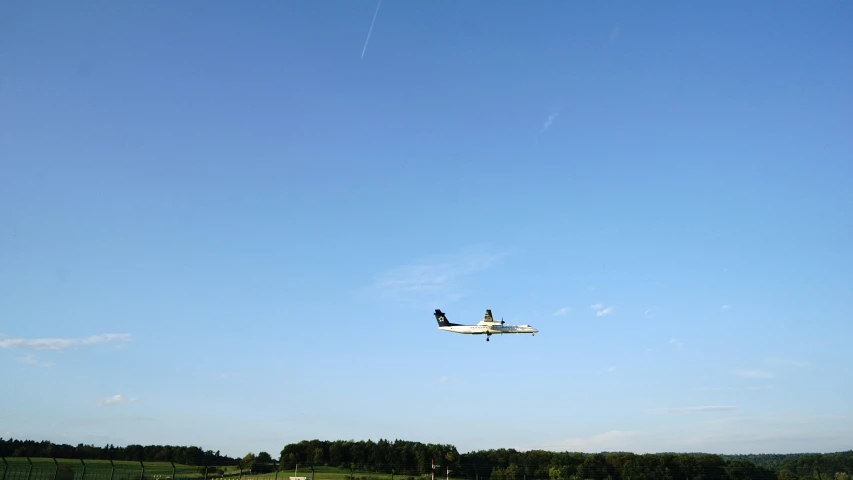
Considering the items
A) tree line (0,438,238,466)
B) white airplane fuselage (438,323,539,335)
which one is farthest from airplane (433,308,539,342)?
tree line (0,438,238,466)

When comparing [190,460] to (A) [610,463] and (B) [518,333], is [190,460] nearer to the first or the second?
(B) [518,333]

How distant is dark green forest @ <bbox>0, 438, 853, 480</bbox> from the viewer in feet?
175

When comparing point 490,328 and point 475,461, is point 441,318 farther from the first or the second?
point 475,461

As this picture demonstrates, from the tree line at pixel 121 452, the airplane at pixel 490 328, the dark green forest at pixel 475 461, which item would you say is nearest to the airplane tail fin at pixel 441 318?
the airplane at pixel 490 328

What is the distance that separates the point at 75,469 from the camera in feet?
128

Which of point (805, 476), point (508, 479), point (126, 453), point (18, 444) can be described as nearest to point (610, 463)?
point (508, 479)

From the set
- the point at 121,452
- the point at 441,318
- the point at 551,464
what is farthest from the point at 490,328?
the point at 121,452

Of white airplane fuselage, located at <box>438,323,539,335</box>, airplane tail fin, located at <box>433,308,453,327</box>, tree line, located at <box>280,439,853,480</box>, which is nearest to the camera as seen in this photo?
tree line, located at <box>280,439,853,480</box>

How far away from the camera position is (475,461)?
7306 cm

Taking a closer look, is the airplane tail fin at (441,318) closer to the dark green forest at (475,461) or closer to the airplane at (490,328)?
the airplane at (490,328)

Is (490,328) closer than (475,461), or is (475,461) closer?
(490,328)

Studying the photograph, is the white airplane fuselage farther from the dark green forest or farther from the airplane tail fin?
the dark green forest

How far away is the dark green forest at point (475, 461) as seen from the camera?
53.2 metres

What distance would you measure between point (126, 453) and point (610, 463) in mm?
61227
